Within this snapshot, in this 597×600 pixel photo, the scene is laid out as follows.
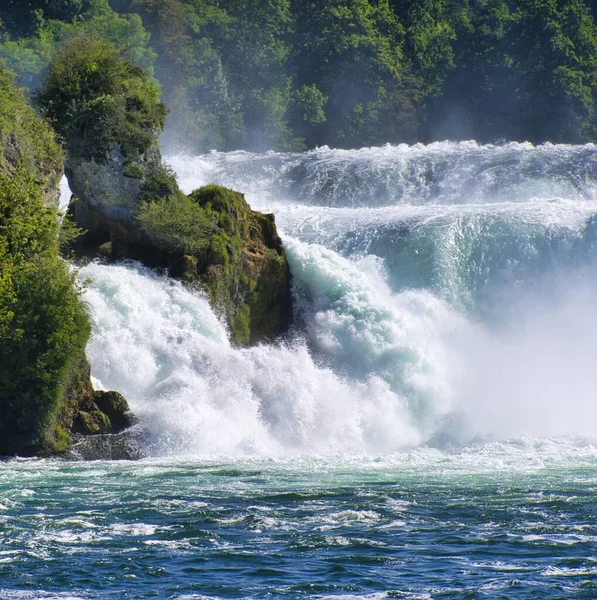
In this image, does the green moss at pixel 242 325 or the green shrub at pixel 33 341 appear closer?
the green shrub at pixel 33 341

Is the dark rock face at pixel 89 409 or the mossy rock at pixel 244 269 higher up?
the mossy rock at pixel 244 269

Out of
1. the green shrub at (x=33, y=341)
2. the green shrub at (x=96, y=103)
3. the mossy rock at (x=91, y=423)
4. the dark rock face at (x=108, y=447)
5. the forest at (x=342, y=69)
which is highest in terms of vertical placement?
the forest at (x=342, y=69)

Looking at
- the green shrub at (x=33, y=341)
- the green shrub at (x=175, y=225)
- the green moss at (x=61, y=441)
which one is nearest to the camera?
the green shrub at (x=33, y=341)

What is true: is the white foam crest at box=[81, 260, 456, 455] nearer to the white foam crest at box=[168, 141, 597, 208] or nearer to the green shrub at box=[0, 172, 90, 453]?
the green shrub at box=[0, 172, 90, 453]

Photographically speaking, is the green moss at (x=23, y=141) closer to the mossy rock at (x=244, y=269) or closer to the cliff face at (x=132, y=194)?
the cliff face at (x=132, y=194)

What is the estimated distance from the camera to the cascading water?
30.5 meters

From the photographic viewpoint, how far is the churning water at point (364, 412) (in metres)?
17.9

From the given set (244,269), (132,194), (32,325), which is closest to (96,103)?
(132,194)

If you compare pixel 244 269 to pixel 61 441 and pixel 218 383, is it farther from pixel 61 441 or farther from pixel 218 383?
pixel 61 441

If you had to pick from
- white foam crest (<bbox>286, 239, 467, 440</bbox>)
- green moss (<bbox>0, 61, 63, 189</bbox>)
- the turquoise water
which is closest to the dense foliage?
the turquoise water

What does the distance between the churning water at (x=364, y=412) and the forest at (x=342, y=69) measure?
24.4m

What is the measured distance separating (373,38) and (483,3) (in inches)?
669

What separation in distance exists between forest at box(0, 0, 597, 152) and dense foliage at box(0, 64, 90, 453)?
4857 centimetres

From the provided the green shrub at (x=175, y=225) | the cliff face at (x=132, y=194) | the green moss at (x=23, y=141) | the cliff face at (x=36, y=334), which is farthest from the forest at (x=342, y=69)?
the cliff face at (x=36, y=334)
